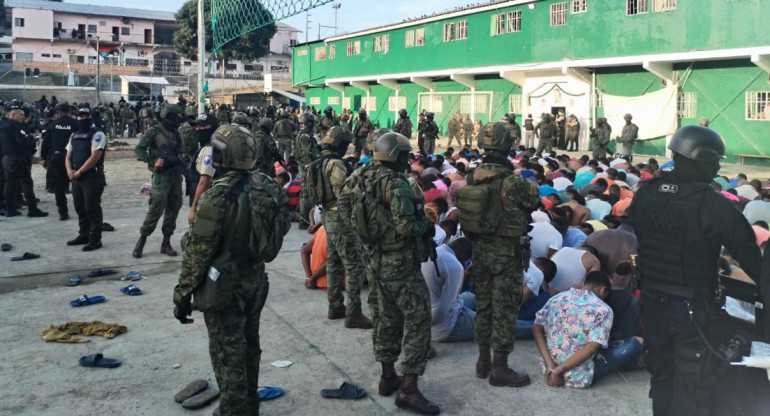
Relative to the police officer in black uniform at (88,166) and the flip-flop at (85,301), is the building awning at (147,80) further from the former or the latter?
the flip-flop at (85,301)

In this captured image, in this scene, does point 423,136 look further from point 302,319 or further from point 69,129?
point 302,319

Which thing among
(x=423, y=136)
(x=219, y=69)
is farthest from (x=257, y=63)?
(x=423, y=136)

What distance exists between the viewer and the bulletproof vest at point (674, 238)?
130 inches

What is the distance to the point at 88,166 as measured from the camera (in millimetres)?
7895

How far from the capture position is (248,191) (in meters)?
3.52

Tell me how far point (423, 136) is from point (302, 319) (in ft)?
43.0

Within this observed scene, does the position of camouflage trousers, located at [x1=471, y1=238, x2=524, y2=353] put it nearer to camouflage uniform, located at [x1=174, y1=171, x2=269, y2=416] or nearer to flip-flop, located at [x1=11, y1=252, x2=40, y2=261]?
camouflage uniform, located at [x1=174, y1=171, x2=269, y2=416]

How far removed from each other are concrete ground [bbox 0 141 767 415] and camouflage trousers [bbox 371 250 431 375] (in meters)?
0.34

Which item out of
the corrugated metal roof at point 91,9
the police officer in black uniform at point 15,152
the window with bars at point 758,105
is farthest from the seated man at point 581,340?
the corrugated metal roof at point 91,9

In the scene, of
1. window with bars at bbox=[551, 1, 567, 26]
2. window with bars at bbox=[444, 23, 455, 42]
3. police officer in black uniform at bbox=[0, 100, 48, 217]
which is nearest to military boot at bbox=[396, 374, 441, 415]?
police officer in black uniform at bbox=[0, 100, 48, 217]

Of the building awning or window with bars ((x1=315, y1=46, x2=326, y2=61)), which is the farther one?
the building awning

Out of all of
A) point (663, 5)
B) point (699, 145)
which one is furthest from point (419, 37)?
point (699, 145)

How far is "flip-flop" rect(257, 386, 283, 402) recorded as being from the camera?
4230 millimetres

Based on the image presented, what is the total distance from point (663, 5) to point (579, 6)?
10.2 feet
